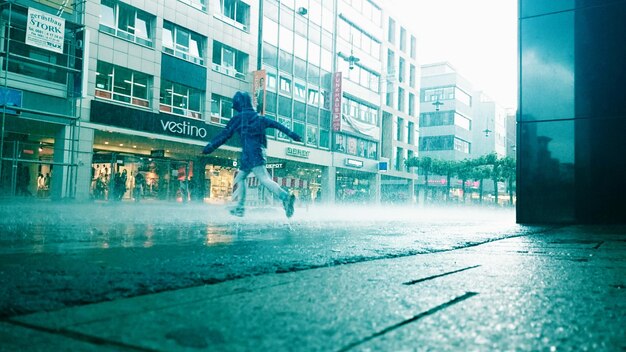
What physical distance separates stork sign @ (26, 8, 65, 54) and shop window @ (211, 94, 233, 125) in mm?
10373

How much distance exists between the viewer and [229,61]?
29219 millimetres

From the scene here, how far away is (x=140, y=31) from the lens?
23.8 metres

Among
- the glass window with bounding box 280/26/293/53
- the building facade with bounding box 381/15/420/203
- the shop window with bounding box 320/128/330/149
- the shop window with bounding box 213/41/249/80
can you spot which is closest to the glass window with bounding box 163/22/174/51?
the shop window with bounding box 213/41/249/80

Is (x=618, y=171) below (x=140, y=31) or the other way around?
below

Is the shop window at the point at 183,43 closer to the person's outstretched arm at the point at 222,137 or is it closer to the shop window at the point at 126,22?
the shop window at the point at 126,22

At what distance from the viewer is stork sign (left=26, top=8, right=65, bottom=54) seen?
665 inches

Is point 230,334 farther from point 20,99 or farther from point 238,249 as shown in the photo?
point 20,99

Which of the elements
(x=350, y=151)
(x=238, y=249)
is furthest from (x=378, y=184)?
(x=238, y=249)

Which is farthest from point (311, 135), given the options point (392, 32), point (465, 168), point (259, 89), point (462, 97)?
point (462, 97)

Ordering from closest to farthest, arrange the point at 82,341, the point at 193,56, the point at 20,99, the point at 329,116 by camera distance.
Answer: the point at 82,341, the point at 20,99, the point at 193,56, the point at 329,116

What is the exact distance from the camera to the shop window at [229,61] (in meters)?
28.2

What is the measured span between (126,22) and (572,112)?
19576mm

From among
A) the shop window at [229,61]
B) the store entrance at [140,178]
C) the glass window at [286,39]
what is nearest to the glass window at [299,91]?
the glass window at [286,39]

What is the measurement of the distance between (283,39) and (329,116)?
7.23 metres
